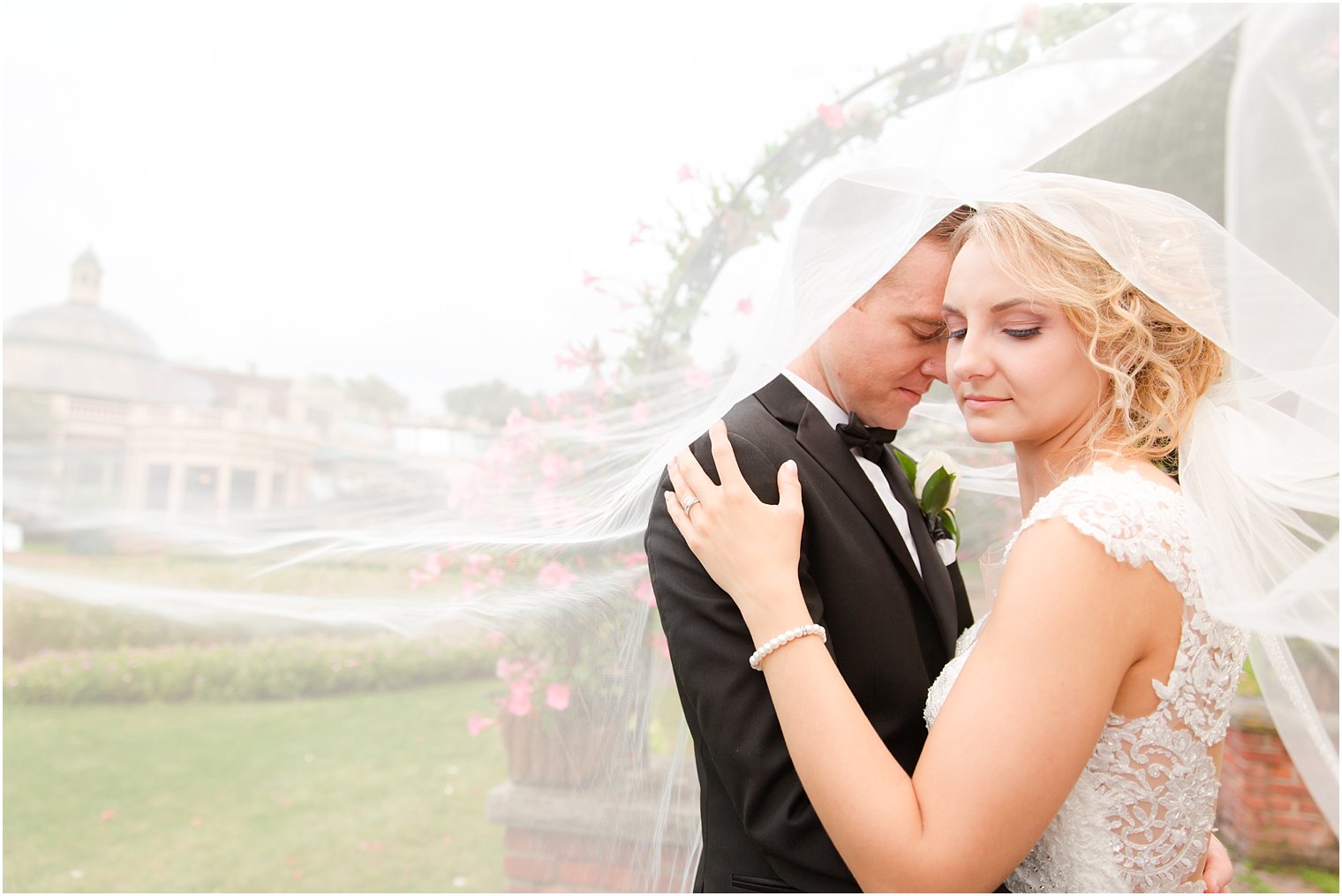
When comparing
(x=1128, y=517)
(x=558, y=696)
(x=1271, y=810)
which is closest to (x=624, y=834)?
(x=558, y=696)

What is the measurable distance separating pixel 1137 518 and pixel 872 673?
1.86 feet

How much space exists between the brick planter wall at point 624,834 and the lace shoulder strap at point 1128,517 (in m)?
1.24

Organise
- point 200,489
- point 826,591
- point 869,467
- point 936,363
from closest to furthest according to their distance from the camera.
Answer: point 826,591 → point 936,363 → point 869,467 → point 200,489

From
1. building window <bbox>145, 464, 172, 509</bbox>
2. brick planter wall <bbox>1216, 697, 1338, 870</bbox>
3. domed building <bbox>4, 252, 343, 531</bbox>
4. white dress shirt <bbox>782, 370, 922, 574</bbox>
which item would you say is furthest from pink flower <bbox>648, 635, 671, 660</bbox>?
brick planter wall <bbox>1216, 697, 1338, 870</bbox>

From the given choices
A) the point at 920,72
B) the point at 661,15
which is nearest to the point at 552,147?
the point at 661,15

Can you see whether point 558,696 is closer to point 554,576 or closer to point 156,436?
point 554,576

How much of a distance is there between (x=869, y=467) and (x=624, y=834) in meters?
1.11

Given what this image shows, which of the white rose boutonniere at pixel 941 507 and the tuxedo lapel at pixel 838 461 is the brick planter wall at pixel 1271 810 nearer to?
the white rose boutonniere at pixel 941 507

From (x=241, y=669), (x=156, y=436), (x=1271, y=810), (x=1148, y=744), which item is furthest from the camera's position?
(x=241, y=669)

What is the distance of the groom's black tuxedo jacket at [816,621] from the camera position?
5.22ft

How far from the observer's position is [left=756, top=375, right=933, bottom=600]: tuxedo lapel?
1.85 metres

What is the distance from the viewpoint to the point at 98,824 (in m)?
5.93

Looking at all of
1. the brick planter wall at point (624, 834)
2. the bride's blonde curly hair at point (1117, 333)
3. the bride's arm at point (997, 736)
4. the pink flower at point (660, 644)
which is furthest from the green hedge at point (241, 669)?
the bride's blonde curly hair at point (1117, 333)

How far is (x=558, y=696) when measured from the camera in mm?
2387
